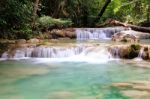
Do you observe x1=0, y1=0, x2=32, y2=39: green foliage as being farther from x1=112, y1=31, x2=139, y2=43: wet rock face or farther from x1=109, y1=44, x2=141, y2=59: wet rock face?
x1=112, y1=31, x2=139, y2=43: wet rock face

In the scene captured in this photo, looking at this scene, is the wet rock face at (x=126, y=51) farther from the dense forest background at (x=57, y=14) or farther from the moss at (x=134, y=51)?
the dense forest background at (x=57, y=14)

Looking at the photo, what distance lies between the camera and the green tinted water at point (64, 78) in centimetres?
753

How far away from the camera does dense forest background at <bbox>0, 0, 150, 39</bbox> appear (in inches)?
511

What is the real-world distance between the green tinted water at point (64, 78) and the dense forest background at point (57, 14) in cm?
199

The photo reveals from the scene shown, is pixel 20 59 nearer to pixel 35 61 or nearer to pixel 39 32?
pixel 35 61

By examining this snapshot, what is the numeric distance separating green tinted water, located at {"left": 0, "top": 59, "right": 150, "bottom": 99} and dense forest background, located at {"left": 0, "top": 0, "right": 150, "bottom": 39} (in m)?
1.99

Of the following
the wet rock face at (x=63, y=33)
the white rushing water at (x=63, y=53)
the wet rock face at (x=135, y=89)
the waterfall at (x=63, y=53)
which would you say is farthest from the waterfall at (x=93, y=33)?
the wet rock face at (x=135, y=89)

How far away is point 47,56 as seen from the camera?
44.9ft

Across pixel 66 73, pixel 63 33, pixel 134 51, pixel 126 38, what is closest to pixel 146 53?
pixel 134 51

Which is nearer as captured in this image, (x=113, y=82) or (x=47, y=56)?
(x=113, y=82)

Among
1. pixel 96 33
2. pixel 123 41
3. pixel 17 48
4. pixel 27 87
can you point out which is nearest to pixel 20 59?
pixel 17 48

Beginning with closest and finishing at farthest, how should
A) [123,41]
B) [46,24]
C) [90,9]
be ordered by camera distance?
[123,41], [46,24], [90,9]

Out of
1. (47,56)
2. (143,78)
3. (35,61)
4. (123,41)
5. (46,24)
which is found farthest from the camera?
(46,24)

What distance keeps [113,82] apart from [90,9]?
1694 cm
